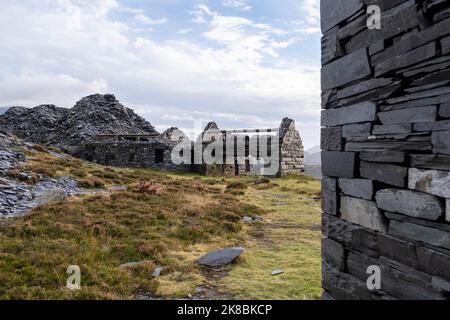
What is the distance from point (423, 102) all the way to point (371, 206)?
1.34 meters

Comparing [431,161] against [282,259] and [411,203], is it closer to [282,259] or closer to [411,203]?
[411,203]

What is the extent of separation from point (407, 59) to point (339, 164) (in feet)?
5.22

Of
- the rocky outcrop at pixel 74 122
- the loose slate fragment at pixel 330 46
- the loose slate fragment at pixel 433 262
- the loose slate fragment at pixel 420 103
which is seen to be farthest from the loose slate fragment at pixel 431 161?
the rocky outcrop at pixel 74 122

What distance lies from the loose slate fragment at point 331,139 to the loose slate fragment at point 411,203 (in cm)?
97

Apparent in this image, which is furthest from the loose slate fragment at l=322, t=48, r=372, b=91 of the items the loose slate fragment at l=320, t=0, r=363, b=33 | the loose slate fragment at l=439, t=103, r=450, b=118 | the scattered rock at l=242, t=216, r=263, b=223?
the scattered rock at l=242, t=216, r=263, b=223

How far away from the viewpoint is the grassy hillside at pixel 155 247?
692 cm

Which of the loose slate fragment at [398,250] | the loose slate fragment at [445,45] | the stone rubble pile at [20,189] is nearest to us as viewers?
the loose slate fragment at [445,45]

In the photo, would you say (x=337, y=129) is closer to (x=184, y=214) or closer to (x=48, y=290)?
(x=48, y=290)

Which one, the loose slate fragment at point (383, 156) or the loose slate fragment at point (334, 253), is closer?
the loose slate fragment at point (383, 156)

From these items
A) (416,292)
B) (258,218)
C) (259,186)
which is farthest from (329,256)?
(259,186)

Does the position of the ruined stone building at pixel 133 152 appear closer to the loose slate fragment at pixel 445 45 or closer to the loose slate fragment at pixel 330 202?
the loose slate fragment at pixel 330 202

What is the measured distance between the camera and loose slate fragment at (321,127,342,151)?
15.7 feet

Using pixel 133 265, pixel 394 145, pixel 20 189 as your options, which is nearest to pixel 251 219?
pixel 133 265
